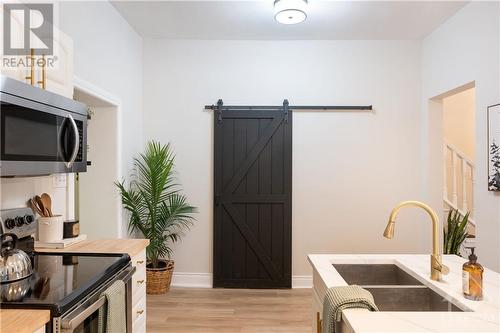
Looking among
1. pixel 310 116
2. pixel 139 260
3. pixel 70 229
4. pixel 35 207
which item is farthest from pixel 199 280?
pixel 35 207

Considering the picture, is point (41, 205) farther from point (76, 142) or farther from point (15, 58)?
point (15, 58)

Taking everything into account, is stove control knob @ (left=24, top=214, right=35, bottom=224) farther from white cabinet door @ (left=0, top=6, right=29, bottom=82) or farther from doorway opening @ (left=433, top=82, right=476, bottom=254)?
doorway opening @ (left=433, top=82, right=476, bottom=254)

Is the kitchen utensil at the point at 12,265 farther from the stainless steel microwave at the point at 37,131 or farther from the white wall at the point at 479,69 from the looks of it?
the white wall at the point at 479,69

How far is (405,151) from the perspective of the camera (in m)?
4.07

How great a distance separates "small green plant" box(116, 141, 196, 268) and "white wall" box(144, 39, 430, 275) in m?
0.15

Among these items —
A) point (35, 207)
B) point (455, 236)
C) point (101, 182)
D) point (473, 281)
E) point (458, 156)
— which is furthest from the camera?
point (458, 156)

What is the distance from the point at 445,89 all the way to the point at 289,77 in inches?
65.7

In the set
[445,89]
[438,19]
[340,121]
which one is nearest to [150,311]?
[340,121]

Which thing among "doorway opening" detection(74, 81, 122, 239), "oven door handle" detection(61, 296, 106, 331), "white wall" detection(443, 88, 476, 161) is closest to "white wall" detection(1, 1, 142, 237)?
"doorway opening" detection(74, 81, 122, 239)

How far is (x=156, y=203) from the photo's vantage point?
11.9ft

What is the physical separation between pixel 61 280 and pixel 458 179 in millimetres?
4931

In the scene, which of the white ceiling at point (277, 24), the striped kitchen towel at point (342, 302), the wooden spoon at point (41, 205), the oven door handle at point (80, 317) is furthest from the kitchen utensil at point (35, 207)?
the white ceiling at point (277, 24)

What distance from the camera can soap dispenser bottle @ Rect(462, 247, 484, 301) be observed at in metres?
1.31

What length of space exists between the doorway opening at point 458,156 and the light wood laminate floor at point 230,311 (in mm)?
1955
